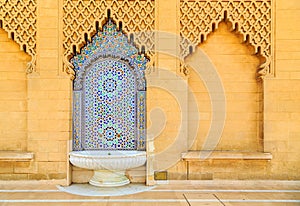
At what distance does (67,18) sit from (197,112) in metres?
2.64

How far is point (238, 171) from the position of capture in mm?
4438

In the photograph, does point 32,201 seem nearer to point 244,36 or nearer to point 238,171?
point 238,171

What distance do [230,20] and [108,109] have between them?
2489mm

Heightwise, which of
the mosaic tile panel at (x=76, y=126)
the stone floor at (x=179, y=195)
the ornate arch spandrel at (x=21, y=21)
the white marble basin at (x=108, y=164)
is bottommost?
the stone floor at (x=179, y=195)

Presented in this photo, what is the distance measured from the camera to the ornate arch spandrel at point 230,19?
14.7 feet

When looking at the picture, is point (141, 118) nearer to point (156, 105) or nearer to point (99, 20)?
point (156, 105)

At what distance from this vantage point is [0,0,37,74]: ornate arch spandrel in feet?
14.4

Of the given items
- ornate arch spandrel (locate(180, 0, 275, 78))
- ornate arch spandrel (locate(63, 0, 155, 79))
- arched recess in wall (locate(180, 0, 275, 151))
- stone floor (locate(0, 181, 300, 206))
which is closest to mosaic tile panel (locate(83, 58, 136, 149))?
ornate arch spandrel (locate(63, 0, 155, 79))

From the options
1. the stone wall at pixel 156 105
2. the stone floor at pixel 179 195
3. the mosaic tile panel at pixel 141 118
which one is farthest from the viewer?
the mosaic tile panel at pixel 141 118

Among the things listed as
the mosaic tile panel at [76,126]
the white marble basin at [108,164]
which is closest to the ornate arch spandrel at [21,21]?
the mosaic tile panel at [76,126]

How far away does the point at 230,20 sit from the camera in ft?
14.7

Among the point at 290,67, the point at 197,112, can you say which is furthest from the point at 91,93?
the point at 290,67

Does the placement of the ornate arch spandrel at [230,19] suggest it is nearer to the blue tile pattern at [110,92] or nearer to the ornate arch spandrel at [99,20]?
the ornate arch spandrel at [99,20]

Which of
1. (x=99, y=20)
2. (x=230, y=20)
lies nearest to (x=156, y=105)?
(x=99, y=20)
